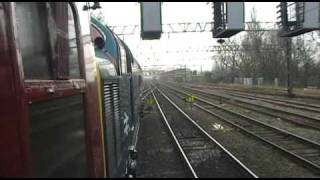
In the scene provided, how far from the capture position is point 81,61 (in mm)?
4148

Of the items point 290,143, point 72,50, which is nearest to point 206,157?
point 290,143

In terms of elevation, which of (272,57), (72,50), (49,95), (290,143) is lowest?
(290,143)

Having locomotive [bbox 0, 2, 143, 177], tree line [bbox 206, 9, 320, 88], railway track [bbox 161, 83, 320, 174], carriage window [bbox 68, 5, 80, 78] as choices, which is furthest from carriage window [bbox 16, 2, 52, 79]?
tree line [bbox 206, 9, 320, 88]

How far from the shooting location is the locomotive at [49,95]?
2428 mm

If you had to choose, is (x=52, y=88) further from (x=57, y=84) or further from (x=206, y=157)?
(x=206, y=157)

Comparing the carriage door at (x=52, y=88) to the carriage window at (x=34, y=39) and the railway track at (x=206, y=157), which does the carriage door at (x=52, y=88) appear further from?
the railway track at (x=206, y=157)

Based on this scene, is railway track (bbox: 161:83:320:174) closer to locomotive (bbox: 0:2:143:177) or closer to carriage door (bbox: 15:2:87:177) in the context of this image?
locomotive (bbox: 0:2:143:177)

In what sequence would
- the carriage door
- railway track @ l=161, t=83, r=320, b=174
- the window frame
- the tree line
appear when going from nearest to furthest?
the window frame → the carriage door → railway track @ l=161, t=83, r=320, b=174 → the tree line

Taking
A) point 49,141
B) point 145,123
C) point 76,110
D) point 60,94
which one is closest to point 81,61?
point 76,110

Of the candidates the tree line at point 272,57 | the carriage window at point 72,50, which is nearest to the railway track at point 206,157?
the carriage window at point 72,50

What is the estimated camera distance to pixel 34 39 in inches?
116

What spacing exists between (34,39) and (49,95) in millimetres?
314

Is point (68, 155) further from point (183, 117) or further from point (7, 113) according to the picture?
point (183, 117)

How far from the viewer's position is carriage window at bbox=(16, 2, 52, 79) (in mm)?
2754
